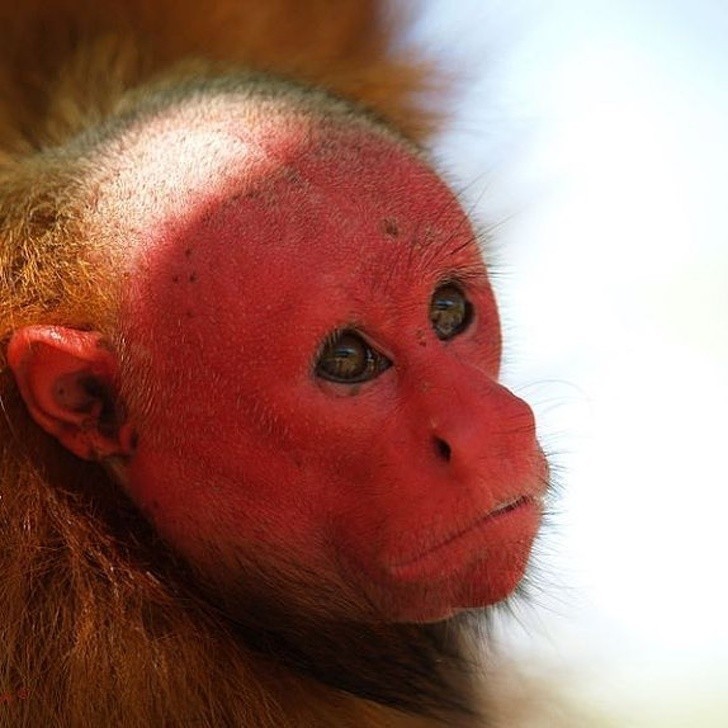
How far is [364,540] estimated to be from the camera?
2.08 meters

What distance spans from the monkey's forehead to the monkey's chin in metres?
0.44

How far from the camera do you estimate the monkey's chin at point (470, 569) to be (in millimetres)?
2043

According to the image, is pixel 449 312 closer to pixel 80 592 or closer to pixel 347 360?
pixel 347 360

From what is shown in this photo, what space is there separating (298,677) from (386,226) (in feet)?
2.25

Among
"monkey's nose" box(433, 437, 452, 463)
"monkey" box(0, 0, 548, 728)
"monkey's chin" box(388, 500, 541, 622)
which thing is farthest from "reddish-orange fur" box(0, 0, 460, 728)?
"monkey's nose" box(433, 437, 452, 463)

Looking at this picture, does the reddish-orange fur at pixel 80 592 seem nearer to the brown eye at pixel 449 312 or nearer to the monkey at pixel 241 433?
the monkey at pixel 241 433

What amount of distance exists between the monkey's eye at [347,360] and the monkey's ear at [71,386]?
31cm

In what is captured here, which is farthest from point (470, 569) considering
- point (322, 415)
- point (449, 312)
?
point (449, 312)

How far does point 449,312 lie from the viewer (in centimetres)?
226

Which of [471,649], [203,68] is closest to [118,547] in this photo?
[471,649]

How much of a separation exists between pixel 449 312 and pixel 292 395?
32cm

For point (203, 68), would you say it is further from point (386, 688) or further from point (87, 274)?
point (386, 688)

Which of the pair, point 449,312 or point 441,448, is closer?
point 441,448

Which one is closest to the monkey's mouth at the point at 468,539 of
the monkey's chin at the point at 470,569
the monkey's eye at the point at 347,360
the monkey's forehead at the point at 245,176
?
the monkey's chin at the point at 470,569
